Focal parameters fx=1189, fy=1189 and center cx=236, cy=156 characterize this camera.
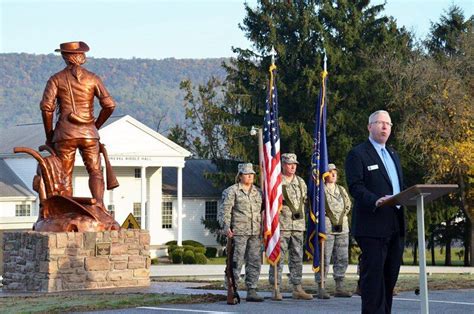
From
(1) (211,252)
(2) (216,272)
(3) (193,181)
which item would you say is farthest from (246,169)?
(3) (193,181)

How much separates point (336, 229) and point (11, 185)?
4247 cm

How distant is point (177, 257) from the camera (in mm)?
48812

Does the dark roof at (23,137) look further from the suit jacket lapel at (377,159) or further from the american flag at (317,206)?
the suit jacket lapel at (377,159)

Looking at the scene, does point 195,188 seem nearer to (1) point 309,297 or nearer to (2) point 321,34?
(2) point 321,34

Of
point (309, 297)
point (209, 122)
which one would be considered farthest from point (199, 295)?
point (209, 122)

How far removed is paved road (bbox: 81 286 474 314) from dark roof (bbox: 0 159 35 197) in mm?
42168

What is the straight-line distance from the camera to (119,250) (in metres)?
20.9

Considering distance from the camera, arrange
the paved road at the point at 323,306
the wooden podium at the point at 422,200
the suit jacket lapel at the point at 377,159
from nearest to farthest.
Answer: the wooden podium at the point at 422,200 < the suit jacket lapel at the point at 377,159 < the paved road at the point at 323,306

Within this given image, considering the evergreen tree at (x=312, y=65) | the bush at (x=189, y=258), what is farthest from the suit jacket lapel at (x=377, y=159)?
the evergreen tree at (x=312, y=65)

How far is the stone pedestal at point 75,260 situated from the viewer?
2003cm

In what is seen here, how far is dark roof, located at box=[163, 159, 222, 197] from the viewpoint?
64188 mm

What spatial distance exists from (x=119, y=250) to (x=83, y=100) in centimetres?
271

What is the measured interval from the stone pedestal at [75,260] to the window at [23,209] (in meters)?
36.2

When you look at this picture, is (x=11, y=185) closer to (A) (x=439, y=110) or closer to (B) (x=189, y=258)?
(B) (x=189, y=258)
